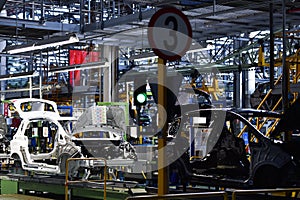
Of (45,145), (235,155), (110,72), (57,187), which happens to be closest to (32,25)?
(45,145)

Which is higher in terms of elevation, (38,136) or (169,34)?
(169,34)

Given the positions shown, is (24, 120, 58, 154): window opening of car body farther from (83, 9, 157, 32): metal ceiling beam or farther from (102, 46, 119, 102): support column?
→ (102, 46, 119, 102): support column

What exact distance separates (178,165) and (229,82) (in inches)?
624

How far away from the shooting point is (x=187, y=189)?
39.3 ft

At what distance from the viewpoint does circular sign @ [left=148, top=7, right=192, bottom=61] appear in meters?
6.56

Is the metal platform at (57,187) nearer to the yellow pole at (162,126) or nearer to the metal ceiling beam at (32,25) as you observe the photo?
the yellow pole at (162,126)

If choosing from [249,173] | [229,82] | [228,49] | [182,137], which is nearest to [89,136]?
[182,137]

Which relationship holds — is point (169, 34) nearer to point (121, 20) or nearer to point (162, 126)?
point (162, 126)

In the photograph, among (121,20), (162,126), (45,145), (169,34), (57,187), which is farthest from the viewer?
(45,145)

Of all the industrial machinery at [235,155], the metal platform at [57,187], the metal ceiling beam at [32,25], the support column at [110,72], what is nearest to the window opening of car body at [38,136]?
the metal platform at [57,187]

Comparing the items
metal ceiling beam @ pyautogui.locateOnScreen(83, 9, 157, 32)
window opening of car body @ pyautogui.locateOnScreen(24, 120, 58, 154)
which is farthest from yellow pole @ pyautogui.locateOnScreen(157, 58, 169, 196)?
window opening of car body @ pyautogui.locateOnScreen(24, 120, 58, 154)

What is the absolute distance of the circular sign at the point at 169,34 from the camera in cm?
656

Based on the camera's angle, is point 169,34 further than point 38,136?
No

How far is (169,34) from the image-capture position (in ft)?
21.8
